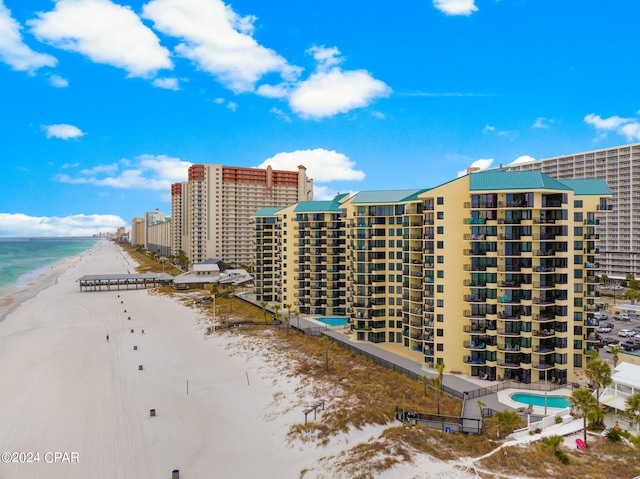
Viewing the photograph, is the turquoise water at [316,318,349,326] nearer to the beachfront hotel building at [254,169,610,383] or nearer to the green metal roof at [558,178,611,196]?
the beachfront hotel building at [254,169,610,383]

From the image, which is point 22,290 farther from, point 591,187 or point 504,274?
point 591,187

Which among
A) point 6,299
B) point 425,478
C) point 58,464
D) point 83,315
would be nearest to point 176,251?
point 6,299

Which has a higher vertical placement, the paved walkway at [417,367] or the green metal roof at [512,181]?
the green metal roof at [512,181]

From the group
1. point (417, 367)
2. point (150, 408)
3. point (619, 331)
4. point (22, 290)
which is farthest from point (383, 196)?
point (22, 290)

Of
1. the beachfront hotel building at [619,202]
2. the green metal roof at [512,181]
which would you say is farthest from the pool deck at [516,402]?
the beachfront hotel building at [619,202]

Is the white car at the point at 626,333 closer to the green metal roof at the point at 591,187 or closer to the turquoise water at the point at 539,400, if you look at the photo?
the green metal roof at the point at 591,187

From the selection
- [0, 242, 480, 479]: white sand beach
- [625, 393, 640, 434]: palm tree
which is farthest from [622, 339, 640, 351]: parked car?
[0, 242, 480, 479]: white sand beach
